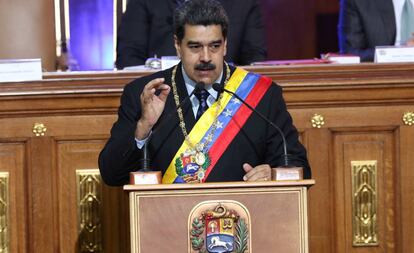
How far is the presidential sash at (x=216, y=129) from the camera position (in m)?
4.13

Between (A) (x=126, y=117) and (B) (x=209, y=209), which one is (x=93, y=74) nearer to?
(A) (x=126, y=117)

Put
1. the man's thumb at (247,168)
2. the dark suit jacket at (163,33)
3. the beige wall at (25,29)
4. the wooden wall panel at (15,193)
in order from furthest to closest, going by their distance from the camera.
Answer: the dark suit jacket at (163,33) → the beige wall at (25,29) → the wooden wall panel at (15,193) → the man's thumb at (247,168)

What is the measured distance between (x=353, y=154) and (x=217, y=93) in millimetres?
820

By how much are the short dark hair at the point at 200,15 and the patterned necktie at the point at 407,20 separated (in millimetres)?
1946

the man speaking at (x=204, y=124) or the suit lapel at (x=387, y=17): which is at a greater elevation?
the suit lapel at (x=387, y=17)

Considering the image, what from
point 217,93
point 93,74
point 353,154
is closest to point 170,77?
point 217,93

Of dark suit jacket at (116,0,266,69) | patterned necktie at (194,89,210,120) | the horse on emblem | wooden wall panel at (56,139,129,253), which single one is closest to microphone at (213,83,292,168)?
patterned necktie at (194,89,210,120)

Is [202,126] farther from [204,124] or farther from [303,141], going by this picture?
[303,141]

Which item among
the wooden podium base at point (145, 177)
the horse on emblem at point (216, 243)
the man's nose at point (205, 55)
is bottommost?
the horse on emblem at point (216, 243)

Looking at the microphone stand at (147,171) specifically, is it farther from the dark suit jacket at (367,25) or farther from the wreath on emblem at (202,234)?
the dark suit jacket at (367,25)

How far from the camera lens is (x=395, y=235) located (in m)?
4.83

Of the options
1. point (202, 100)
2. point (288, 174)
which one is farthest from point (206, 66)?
point (288, 174)


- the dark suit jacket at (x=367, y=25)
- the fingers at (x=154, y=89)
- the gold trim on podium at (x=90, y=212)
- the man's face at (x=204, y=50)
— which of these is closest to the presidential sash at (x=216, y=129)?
the man's face at (x=204, y=50)

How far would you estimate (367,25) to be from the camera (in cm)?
589
